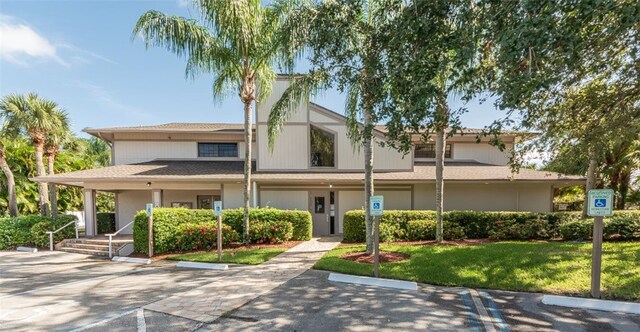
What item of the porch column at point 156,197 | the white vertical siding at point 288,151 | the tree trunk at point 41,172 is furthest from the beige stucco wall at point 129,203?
the white vertical siding at point 288,151

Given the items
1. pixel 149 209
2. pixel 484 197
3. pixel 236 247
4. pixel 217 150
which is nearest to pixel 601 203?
pixel 484 197

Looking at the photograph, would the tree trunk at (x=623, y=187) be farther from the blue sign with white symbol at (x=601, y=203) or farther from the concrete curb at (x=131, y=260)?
the concrete curb at (x=131, y=260)

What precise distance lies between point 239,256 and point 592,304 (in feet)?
29.1

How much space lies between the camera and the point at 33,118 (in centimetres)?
1472

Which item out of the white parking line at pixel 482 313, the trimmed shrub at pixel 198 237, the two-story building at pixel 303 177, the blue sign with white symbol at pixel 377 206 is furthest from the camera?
the two-story building at pixel 303 177

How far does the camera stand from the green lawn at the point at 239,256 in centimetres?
902

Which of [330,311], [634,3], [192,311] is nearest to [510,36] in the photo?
[634,3]

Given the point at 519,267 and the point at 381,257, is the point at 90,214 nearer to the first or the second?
the point at 381,257

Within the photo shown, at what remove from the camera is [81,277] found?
26.0ft

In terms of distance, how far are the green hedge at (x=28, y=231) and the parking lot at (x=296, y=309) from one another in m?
6.56

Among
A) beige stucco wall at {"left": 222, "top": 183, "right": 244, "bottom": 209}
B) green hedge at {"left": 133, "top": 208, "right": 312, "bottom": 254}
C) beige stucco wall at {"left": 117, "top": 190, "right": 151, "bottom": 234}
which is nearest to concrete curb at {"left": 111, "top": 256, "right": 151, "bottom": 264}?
green hedge at {"left": 133, "top": 208, "right": 312, "bottom": 254}

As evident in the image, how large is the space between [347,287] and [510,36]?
5.71m

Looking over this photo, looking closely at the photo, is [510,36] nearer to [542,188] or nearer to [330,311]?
[330,311]

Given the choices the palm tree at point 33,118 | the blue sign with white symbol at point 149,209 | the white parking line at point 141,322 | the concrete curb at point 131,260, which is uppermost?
the palm tree at point 33,118
